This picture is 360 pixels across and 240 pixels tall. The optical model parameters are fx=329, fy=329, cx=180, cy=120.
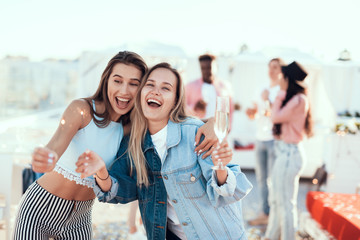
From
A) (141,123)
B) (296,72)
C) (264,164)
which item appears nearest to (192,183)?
(141,123)

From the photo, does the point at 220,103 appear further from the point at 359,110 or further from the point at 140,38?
the point at 359,110

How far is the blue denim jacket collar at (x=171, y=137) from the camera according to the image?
176cm

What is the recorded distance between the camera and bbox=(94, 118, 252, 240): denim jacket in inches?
66.7

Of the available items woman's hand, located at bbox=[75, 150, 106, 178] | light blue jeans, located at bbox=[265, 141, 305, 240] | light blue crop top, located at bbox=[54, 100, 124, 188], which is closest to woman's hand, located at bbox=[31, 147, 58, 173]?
woman's hand, located at bbox=[75, 150, 106, 178]

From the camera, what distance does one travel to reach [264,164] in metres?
4.28

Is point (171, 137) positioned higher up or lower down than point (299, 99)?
lower down

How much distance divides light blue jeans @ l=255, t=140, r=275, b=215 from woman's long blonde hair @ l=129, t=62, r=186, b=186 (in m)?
2.51

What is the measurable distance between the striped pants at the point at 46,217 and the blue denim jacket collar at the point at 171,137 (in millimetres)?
508

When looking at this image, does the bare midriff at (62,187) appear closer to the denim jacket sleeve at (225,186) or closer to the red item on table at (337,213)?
the denim jacket sleeve at (225,186)

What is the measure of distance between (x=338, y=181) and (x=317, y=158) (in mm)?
1199

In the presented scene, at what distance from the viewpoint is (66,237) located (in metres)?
1.86

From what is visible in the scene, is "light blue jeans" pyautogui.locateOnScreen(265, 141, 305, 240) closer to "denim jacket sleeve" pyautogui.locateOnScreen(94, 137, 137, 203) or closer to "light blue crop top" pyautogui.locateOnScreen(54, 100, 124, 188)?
"denim jacket sleeve" pyautogui.locateOnScreen(94, 137, 137, 203)

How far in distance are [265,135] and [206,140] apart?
2605 millimetres

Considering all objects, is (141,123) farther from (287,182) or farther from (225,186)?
(287,182)
